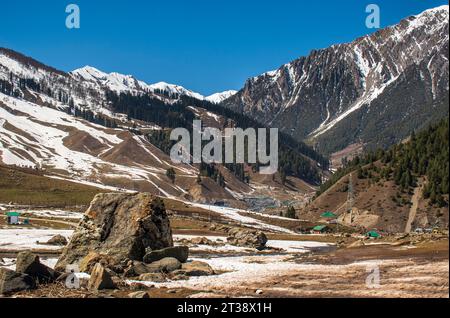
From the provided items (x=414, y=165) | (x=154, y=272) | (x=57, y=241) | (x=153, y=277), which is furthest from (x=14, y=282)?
(x=414, y=165)

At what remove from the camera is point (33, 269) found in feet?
115

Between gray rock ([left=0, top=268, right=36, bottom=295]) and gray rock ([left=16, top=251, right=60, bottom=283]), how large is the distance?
1.98 m

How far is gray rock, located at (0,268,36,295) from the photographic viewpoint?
1218 inches

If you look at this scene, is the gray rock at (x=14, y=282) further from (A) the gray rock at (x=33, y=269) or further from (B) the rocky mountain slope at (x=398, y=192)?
(B) the rocky mountain slope at (x=398, y=192)

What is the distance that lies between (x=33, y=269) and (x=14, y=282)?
3440 mm

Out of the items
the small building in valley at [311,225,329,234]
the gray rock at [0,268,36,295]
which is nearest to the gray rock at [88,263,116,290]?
the gray rock at [0,268,36,295]

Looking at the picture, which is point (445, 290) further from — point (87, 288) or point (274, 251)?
point (274, 251)

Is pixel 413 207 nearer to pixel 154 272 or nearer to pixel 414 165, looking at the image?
pixel 414 165

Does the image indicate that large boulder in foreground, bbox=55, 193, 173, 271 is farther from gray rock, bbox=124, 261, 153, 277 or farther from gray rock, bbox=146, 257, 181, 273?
gray rock, bbox=124, 261, 153, 277

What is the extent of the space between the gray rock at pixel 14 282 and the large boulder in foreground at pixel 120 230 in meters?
13.7
